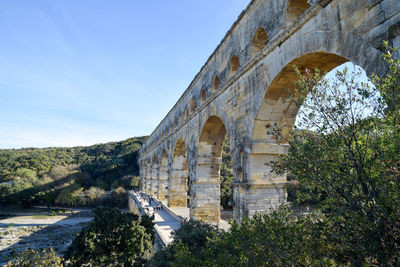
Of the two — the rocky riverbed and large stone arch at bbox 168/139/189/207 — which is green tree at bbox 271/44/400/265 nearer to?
large stone arch at bbox 168/139/189/207

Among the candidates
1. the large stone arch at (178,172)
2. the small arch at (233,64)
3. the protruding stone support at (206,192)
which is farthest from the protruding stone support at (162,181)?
the small arch at (233,64)

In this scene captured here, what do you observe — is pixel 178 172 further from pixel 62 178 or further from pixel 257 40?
pixel 62 178

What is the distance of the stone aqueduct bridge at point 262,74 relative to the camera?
141 inches

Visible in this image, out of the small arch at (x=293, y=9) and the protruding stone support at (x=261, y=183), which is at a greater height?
the small arch at (x=293, y=9)

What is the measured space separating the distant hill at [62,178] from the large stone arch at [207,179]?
3230 cm

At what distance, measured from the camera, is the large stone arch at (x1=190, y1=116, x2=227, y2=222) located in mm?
11516

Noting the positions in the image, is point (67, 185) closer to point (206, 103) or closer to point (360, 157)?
point (206, 103)

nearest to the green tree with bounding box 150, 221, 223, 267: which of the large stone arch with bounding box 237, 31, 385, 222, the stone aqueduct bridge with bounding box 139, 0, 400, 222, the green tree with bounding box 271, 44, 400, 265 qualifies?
the stone aqueduct bridge with bounding box 139, 0, 400, 222

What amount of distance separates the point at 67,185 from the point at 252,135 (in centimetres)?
4353

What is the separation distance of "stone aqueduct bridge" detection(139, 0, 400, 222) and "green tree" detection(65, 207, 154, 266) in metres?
2.78

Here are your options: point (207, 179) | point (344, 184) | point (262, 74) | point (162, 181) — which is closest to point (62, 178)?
point (162, 181)

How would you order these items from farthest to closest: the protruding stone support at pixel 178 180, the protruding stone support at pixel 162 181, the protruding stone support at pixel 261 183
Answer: the protruding stone support at pixel 162 181, the protruding stone support at pixel 178 180, the protruding stone support at pixel 261 183

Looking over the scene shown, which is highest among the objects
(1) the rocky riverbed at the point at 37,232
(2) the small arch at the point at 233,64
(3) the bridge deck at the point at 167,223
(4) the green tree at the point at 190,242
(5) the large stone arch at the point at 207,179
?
(2) the small arch at the point at 233,64

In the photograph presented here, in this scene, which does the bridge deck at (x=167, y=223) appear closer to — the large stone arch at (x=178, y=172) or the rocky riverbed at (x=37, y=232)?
the large stone arch at (x=178, y=172)
